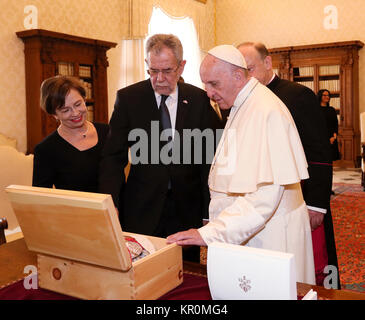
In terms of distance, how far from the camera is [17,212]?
1.40 metres

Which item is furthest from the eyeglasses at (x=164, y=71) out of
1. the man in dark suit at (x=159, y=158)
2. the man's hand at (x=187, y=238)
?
the man's hand at (x=187, y=238)

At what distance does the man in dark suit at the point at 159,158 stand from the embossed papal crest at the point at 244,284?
4.21ft

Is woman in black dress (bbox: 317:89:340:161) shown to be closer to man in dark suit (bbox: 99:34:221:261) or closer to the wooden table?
man in dark suit (bbox: 99:34:221:261)

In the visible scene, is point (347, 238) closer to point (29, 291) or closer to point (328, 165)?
point (328, 165)

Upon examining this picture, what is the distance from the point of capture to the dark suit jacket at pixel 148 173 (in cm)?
241

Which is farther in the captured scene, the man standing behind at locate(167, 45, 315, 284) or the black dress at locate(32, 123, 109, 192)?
the black dress at locate(32, 123, 109, 192)

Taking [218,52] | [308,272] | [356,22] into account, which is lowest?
[308,272]

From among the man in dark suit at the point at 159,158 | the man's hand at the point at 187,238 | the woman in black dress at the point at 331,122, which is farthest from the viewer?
the woman in black dress at the point at 331,122

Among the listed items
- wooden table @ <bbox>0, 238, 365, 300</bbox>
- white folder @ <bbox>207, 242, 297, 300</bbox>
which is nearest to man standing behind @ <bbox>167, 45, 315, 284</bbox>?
wooden table @ <bbox>0, 238, 365, 300</bbox>

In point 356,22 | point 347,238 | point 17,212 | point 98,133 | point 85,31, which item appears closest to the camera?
point 17,212

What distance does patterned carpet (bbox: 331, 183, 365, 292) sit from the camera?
3.97 m

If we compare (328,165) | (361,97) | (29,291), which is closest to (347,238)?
(328,165)

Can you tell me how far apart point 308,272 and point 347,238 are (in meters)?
3.50

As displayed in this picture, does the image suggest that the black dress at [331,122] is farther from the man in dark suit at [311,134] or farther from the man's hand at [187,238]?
the man's hand at [187,238]
